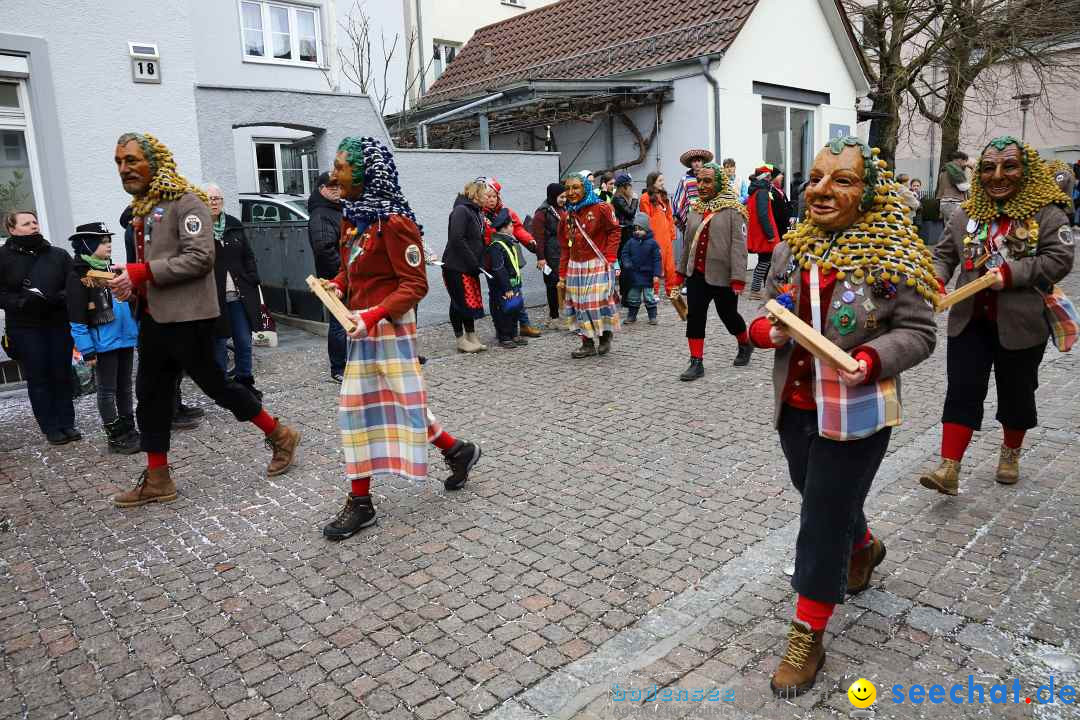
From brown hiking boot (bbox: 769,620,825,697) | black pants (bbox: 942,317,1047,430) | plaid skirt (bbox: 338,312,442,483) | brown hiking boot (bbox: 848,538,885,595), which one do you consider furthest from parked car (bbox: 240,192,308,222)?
brown hiking boot (bbox: 769,620,825,697)

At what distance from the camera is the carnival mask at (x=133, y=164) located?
4.55 metres

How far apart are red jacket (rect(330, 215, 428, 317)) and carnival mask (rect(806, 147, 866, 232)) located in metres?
2.06

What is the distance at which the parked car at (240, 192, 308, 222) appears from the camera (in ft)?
36.8

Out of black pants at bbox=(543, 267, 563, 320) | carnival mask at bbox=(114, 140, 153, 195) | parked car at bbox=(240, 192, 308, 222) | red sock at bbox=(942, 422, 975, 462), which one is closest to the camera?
red sock at bbox=(942, 422, 975, 462)

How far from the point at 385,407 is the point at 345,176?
47.4 inches

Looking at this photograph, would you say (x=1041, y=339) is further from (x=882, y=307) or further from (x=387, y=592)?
(x=387, y=592)

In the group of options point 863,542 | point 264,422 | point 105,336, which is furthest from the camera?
point 105,336

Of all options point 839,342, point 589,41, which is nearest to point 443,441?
point 839,342

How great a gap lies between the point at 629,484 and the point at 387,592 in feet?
5.69

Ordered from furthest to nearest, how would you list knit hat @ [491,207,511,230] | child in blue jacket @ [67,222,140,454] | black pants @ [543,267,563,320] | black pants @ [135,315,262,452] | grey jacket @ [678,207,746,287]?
black pants @ [543,267,563,320] → knit hat @ [491,207,511,230] → grey jacket @ [678,207,746,287] → child in blue jacket @ [67,222,140,454] → black pants @ [135,315,262,452]

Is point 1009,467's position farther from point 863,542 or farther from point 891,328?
point 891,328

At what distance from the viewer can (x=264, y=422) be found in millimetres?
5219

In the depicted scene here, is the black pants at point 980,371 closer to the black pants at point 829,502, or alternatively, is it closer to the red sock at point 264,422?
the black pants at point 829,502

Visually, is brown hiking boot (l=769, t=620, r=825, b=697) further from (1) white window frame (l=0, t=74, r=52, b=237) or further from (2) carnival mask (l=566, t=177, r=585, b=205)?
(1) white window frame (l=0, t=74, r=52, b=237)
